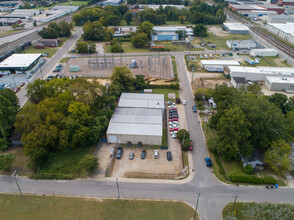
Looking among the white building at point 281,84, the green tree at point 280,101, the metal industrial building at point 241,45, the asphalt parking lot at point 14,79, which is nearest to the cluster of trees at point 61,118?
the asphalt parking lot at point 14,79

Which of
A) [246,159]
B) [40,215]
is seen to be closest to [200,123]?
[246,159]

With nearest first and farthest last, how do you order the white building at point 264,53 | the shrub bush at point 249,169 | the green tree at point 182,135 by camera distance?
the shrub bush at point 249,169 → the green tree at point 182,135 → the white building at point 264,53

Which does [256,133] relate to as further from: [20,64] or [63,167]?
[20,64]

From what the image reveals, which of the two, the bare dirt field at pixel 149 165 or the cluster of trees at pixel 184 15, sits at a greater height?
the cluster of trees at pixel 184 15

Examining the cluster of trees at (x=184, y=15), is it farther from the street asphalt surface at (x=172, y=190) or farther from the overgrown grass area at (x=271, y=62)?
the street asphalt surface at (x=172, y=190)

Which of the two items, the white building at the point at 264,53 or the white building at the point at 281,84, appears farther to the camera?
the white building at the point at 264,53

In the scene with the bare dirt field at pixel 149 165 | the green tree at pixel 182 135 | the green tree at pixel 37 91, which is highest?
the green tree at pixel 37 91

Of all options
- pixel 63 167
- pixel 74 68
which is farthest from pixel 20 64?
pixel 63 167
